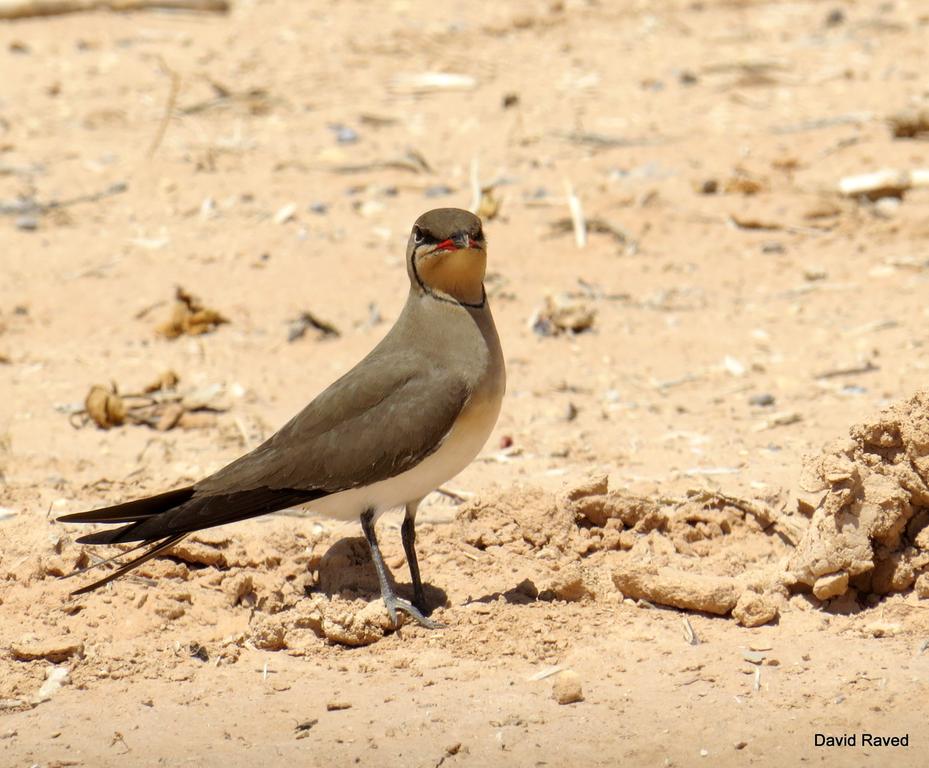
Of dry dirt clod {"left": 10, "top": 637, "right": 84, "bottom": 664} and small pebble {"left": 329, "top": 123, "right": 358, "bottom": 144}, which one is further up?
small pebble {"left": 329, "top": 123, "right": 358, "bottom": 144}

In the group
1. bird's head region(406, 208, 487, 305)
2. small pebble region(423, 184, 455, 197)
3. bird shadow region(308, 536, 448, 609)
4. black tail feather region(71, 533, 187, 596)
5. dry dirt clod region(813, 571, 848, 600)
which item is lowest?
bird shadow region(308, 536, 448, 609)

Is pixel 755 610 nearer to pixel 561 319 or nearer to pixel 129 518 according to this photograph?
pixel 129 518

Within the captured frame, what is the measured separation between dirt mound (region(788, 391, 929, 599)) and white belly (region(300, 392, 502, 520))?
1130 mm

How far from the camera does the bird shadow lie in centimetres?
527

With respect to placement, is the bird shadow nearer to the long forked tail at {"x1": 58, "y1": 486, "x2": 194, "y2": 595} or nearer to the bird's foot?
the bird's foot

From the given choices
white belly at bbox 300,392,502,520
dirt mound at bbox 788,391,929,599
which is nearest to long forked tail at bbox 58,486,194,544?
white belly at bbox 300,392,502,520

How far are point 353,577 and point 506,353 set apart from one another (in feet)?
9.32

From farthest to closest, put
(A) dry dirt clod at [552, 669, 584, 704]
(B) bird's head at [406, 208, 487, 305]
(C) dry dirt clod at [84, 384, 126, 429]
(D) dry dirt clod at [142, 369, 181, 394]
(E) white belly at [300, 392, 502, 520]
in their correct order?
(D) dry dirt clod at [142, 369, 181, 394]
(C) dry dirt clod at [84, 384, 126, 429]
(B) bird's head at [406, 208, 487, 305]
(E) white belly at [300, 392, 502, 520]
(A) dry dirt clod at [552, 669, 584, 704]

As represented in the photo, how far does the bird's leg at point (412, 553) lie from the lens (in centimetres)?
512

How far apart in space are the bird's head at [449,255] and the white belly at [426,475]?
0.45m

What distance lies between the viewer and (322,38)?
13.8 meters

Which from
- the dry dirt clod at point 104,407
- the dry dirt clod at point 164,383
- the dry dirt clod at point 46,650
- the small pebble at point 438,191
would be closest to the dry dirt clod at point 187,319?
the dry dirt clod at point 164,383

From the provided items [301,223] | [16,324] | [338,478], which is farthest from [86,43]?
[338,478]

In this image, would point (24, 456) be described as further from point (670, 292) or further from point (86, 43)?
point (86, 43)
